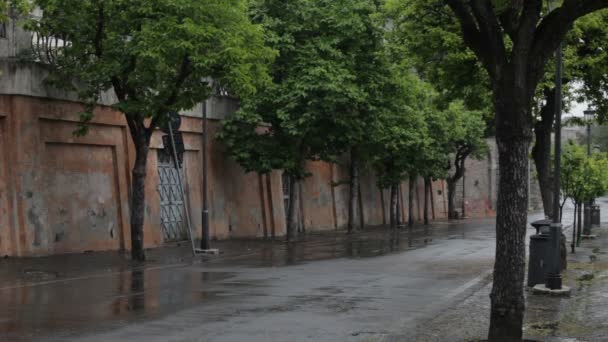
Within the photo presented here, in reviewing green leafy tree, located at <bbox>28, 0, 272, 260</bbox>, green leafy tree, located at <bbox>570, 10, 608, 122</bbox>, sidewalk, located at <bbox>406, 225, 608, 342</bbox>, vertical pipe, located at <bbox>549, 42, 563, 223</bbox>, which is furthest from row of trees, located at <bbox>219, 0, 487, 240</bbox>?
sidewalk, located at <bbox>406, 225, 608, 342</bbox>

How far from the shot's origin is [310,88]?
95.4ft

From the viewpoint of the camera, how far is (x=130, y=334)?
10.1 m

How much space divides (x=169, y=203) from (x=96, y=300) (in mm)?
15974

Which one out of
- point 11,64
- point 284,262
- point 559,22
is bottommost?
→ point 284,262

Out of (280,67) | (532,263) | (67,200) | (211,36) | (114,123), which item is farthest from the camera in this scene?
(280,67)

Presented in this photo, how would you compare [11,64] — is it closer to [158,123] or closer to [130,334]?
[158,123]

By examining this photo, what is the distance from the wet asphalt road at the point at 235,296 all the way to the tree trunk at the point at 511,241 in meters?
1.55

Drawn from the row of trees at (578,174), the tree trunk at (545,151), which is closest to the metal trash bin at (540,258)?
the tree trunk at (545,151)

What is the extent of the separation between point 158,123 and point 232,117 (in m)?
10.6

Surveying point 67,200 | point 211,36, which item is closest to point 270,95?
point 67,200

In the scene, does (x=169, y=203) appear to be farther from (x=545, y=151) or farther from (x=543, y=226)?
(x=543, y=226)

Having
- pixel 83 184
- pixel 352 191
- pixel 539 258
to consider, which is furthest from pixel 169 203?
pixel 539 258

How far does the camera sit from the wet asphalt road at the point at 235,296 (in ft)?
34.6

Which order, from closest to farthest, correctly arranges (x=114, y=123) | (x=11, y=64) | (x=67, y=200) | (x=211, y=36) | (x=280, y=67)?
(x=211, y=36)
(x=11, y=64)
(x=67, y=200)
(x=114, y=123)
(x=280, y=67)
